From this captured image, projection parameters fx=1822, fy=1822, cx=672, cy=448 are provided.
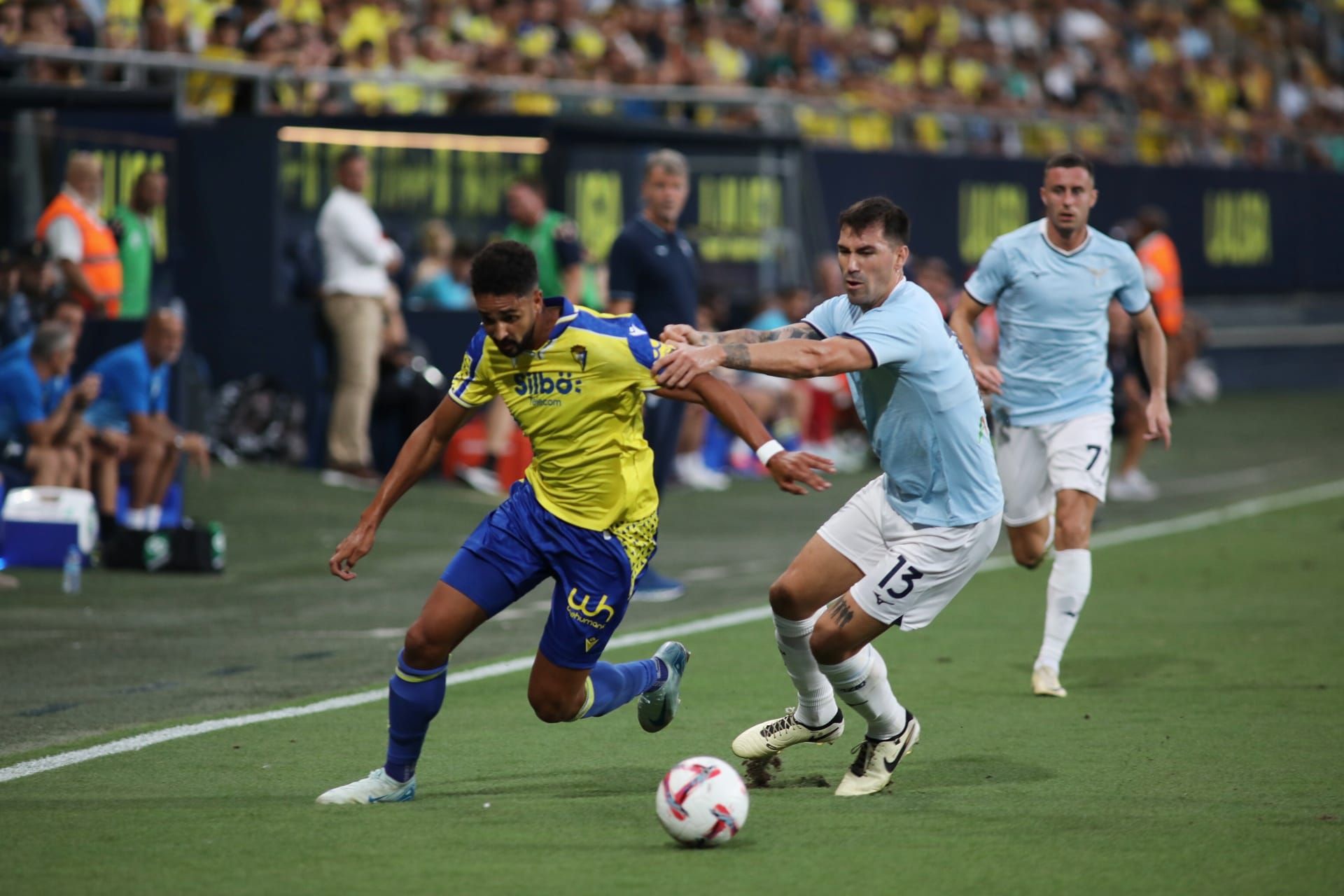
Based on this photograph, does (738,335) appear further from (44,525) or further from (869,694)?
(44,525)

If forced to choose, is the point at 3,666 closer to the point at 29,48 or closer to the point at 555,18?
the point at 29,48

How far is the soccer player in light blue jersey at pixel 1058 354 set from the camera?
8.54 meters

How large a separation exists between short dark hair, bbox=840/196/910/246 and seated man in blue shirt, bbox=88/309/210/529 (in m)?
7.01

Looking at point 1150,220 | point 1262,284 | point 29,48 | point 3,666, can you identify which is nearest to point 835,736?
point 3,666

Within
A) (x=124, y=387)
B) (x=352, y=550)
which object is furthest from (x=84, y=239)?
(x=352, y=550)

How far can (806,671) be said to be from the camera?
6.55 metres

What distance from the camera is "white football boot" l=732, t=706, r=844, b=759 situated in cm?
654

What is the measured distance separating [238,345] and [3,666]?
798 centimetres

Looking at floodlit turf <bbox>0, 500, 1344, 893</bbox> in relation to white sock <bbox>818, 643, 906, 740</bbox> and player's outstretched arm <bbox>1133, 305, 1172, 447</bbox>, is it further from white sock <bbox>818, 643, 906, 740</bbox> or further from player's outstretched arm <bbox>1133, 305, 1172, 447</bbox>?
player's outstretched arm <bbox>1133, 305, 1172, 447</bbox>

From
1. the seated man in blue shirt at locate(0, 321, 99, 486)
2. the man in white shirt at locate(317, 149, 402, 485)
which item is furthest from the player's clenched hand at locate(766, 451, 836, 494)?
the man in white shirt at locate(317, 149, 402, 485)

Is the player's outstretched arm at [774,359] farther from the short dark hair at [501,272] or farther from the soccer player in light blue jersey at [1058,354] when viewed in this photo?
the soccer player in light blue jersey at [1058,354]

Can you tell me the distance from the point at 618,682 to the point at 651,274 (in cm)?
462

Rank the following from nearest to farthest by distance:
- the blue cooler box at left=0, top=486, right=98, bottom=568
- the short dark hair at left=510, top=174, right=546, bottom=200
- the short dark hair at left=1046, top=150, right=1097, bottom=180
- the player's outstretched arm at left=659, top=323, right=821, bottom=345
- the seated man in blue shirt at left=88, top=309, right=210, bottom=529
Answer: the player's outstretched arm at left=659, top=323, right=821, bottom=345 < the short dark hair at left=1046, top=150, right=1097, bottom=180 < the blue cooler box at left=0, top=486, right=98, bottom=568 < the seated man in blue shirt at left=88, top=309, right=210, bottom=529 < the short dark hair at left=510, top=174, right=546, bottom=200

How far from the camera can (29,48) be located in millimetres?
14055
